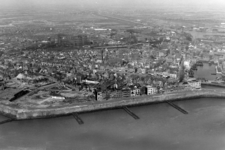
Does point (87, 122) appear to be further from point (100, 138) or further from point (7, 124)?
point (7, 124)

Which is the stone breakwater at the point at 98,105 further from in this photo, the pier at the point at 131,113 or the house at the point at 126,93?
the house at the point at 126,93

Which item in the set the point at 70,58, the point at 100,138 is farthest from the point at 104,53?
the point at 100,138

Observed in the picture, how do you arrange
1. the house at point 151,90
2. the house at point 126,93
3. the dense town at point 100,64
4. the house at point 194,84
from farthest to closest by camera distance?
the house at point 194,84 → the dense town at point 100,64 → the house at point 151,90 → the house at point 126,93

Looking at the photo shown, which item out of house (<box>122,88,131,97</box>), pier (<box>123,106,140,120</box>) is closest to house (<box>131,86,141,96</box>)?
house (<box>122,88,131,97</box>)

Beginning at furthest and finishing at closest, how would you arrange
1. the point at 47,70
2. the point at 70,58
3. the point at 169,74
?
the point at 70,58 → the point at 47,70 → the point at 169,74

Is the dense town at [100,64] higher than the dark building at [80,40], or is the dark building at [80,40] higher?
the dark building at [80,40]

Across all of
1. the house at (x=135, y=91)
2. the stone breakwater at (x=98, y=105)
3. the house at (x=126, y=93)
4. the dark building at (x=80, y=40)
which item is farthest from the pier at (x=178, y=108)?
the dark building at (x=80, y=40)
